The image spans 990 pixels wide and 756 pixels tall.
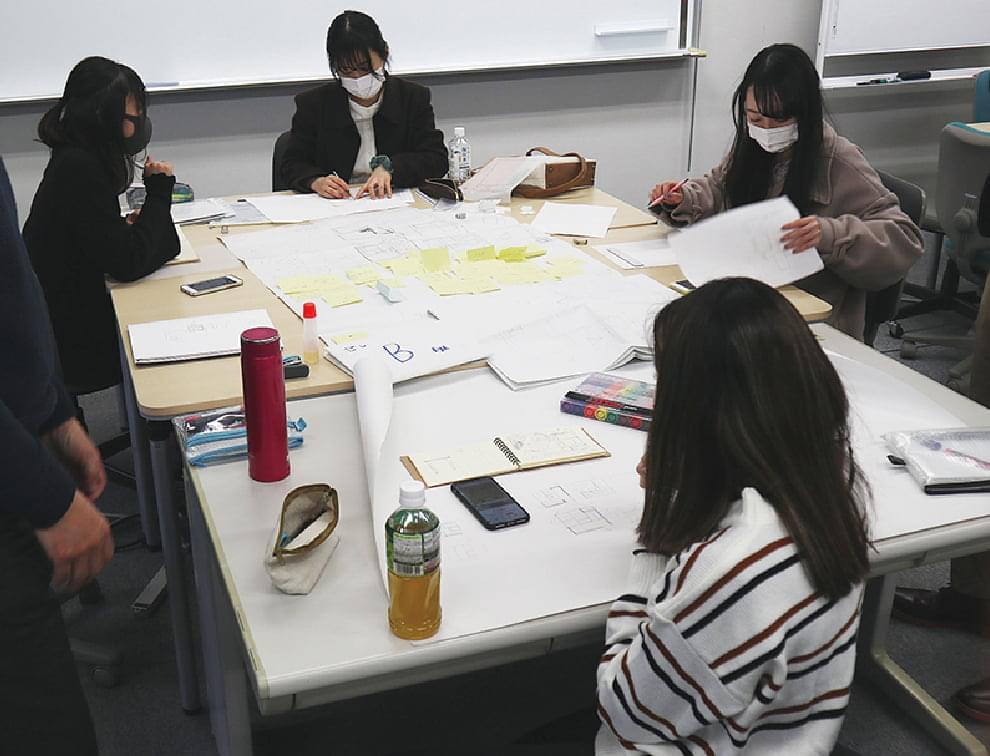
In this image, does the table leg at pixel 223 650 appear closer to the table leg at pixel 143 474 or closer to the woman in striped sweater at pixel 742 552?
the woman in striped sweater at pixel 742 552

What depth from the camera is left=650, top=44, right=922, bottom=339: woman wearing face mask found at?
83.4 inches

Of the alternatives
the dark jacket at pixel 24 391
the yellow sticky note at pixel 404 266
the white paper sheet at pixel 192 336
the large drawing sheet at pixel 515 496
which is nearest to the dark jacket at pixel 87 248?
the white paper sheet at pixel 192 336

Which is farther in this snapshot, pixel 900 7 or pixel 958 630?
pixel 900 7

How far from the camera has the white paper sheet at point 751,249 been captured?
2.04 meters

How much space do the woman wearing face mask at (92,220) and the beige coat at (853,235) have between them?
58.4 inches

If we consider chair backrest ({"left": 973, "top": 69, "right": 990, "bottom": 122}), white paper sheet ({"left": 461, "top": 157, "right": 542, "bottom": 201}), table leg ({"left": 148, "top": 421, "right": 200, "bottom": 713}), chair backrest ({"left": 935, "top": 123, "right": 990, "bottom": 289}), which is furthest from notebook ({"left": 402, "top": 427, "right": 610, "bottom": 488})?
chair backrest ({"left": 973, "top": 69, "right": 990, "bottom": 122})

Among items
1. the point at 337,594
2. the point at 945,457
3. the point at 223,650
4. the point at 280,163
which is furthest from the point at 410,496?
the point at 280,163

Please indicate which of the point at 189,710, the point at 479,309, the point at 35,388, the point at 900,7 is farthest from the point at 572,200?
the point at 900,7

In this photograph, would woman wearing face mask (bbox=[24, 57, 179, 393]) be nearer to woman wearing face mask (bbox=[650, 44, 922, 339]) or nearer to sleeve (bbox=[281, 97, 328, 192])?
sleeve (bbox=[281, 97, 328, 192])

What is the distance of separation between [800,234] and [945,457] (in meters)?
0.76

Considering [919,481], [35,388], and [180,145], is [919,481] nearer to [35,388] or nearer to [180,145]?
[35,388]

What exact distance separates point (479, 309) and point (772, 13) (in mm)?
3100

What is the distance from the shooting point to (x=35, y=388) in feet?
4.00

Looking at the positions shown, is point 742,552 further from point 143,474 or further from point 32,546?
point 143,474
